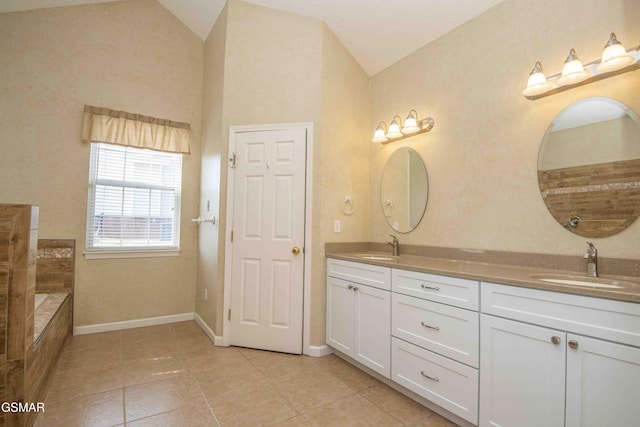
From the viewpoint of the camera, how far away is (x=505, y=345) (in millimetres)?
1536

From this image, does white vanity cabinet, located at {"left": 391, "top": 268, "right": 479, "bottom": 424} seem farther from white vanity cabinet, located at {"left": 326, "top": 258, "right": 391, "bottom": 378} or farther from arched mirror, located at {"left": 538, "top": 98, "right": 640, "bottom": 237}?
arched mirror, located at {"left": 538, "top": 98, "right": 640, "bottom": 237}

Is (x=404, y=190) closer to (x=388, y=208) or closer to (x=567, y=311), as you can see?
(x=388, y=208)

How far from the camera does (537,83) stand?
187cm

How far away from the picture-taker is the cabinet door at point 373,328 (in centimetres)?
220

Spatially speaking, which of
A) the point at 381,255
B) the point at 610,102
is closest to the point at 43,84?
the point at 381,255

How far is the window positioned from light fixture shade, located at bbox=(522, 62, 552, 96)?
11.6ft

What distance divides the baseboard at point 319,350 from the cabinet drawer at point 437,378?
0.79 m

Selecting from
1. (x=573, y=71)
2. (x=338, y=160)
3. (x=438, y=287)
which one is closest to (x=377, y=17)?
(x=338, y=160)

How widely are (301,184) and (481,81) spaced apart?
1668mm

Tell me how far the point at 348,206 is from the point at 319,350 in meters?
1.38

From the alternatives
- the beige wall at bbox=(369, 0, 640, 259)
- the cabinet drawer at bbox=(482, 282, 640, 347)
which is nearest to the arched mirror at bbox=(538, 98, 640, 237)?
the beige wall at bbox=(369, 0, 640, 259)

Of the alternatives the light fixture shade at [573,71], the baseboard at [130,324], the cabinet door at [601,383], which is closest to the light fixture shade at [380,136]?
the light fixture shade at [573,71]

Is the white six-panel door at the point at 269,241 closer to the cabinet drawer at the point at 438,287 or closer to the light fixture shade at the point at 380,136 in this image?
the light fixture shade at the point at 380,136

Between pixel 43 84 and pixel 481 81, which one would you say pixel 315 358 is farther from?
pixel 43 84
